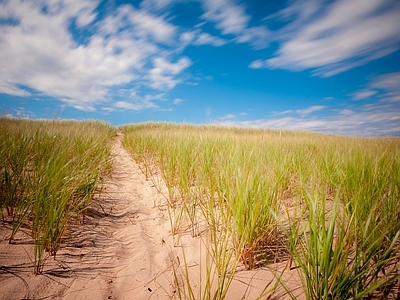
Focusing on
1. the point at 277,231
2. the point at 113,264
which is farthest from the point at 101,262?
the point at 277,231

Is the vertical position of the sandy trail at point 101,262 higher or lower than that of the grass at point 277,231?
lower

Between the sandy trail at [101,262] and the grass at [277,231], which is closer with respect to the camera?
the grass at [277,231]

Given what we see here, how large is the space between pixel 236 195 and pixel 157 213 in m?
1.34

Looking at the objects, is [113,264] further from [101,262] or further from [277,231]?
[277,231]

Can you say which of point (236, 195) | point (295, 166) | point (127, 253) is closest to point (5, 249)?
point (127, 253)

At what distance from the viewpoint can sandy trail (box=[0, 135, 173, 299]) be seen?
131 cm

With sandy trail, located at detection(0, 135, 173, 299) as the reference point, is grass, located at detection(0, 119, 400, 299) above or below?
above

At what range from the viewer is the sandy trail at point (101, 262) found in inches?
51.6

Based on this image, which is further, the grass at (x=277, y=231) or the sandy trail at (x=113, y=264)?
the sandy trail at (x=113, y=264)

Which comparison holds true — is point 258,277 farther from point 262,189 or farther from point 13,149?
point 13,149

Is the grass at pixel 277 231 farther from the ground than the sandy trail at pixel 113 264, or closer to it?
farther from the ground

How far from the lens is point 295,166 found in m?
2.73

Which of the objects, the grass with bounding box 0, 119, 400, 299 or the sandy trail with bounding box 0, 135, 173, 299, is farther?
the sandy trail with bounding box 0, 135, 173, 299

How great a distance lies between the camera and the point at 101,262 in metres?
1.63
